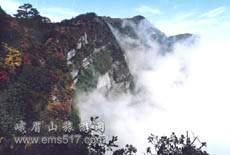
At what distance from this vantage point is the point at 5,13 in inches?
3152

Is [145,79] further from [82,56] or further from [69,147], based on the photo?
[69,147]

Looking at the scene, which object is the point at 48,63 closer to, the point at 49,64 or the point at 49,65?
the point at 49,64

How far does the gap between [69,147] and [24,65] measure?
21928mm

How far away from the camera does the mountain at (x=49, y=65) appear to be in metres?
60.1

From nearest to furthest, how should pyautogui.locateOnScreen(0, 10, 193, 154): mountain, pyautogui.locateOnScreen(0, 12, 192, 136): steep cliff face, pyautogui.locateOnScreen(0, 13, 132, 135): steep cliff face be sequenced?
pyautogui.locateOnScreen(0, 10, 193, 154): mountain < pyautogui.locateOnScreen(0, 12, 192, 136): steep cliff face < pyautogui.locateOnScreen(0, 13, 132, 135): steep cliff face

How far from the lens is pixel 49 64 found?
7288 cm

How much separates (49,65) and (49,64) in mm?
406

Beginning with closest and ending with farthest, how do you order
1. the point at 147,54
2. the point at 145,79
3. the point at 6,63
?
the point at 6,63, the point at 145,79, the point at 147,54

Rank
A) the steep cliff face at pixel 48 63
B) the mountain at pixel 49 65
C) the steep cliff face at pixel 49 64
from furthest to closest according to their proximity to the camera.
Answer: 1. the steep cliff face at pixel 48 63
2. the steep cliff face at pixel 49 64
3. the mountain at pixel 49 65

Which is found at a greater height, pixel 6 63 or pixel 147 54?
pixel 147 54

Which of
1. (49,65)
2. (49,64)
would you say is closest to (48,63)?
(49,64)

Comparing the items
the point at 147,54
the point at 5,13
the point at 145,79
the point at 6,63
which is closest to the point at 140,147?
the point at 145,79

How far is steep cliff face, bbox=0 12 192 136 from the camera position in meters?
60.3

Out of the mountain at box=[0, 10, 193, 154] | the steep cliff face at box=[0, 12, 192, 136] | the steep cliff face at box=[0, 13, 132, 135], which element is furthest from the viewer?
the steep cliff face at box=[0, 13, 132, 135]
